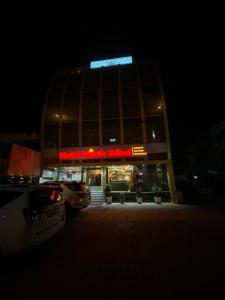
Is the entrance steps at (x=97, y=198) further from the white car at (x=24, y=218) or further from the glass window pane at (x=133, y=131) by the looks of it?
the white car at (x=24, y=218)

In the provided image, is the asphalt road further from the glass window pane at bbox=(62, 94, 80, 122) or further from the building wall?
the glass window pane at bbox=(62, 94, 80, 122)

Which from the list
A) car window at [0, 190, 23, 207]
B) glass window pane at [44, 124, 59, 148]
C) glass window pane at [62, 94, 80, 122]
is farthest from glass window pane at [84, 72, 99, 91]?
car window at [0, 190, 23, 207]

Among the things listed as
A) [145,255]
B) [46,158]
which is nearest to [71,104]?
[46,158]

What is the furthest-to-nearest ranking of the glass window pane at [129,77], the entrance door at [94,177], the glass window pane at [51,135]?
the glass window pane at [129,77] → the entrance door at [94,177] → the glass window pane at [51,135]

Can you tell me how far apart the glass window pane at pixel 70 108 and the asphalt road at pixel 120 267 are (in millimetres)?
13655

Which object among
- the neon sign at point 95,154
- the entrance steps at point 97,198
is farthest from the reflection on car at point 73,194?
the neon sign at point 95,154

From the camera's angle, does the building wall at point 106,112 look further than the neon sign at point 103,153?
Yes

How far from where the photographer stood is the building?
671 inches

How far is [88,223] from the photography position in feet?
28.4

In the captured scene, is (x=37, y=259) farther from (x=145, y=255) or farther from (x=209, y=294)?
(x=209, y=294)

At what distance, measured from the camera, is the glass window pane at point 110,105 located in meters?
18.3

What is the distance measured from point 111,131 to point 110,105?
9.27ft

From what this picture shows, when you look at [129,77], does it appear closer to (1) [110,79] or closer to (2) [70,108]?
(1) [110,79]

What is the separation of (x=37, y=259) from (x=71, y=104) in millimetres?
16749
